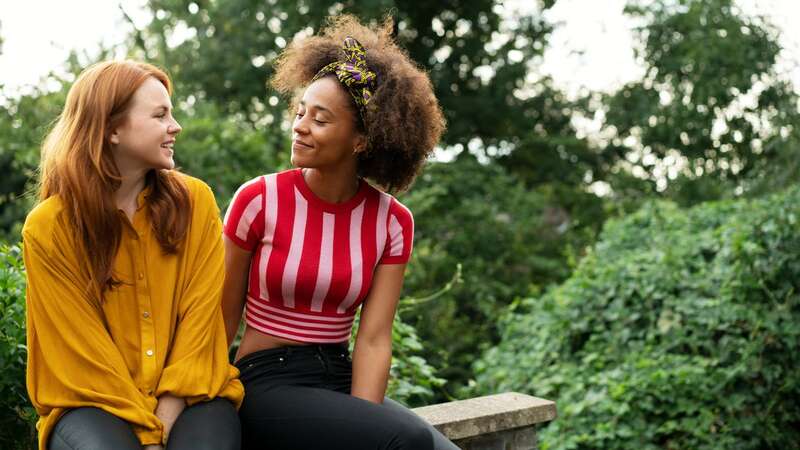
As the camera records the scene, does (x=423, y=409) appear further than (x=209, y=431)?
Yes

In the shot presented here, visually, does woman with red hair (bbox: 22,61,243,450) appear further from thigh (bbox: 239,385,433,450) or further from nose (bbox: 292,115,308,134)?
nose (bbox: 292,115,308,134)

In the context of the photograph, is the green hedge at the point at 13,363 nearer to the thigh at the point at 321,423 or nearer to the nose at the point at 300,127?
the thigh at the point at 321,423

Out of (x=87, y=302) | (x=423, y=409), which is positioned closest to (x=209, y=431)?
(x=87, y=302)

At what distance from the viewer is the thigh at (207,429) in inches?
87.4

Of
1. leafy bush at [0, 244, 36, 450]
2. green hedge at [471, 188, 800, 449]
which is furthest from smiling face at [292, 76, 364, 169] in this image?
green hedge at [471, 188, 800, 449]

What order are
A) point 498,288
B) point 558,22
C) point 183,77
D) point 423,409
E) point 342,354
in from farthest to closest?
point 558,22, point 183,77, point 498,288, point 423,409, point 342,354

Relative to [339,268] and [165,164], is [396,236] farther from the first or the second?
[165,164]

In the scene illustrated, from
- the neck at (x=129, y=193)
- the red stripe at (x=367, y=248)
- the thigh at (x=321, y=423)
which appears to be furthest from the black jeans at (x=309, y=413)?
the neck at (x=129, y=193)

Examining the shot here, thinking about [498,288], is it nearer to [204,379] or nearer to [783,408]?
[783,408]

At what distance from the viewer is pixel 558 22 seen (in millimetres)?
15094

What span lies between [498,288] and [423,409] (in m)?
5.85

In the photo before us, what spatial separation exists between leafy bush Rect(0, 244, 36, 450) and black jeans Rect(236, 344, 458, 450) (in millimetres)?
648

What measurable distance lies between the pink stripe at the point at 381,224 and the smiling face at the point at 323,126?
22cm

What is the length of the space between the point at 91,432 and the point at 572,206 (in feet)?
37.0
